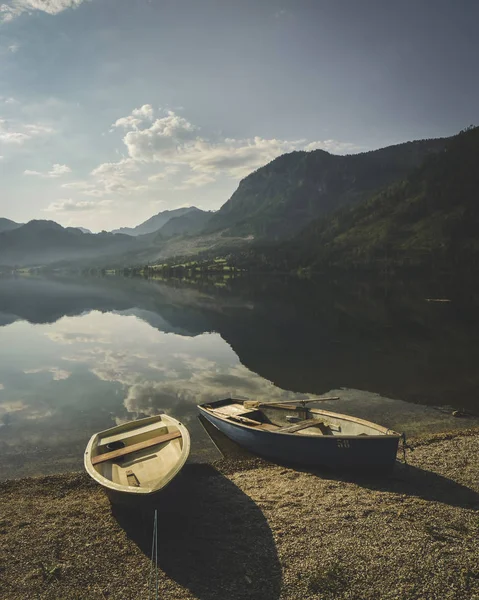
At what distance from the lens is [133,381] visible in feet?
115

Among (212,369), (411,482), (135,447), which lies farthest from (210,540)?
(212,369)

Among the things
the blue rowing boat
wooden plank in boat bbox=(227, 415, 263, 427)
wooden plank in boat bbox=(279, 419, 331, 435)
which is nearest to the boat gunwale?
the blue rowing boat

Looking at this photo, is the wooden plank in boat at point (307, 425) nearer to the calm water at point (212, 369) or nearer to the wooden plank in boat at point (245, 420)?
the wooden plank in boat at point (245, 420)

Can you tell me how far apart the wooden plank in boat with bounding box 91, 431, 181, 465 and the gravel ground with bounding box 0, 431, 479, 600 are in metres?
1.89

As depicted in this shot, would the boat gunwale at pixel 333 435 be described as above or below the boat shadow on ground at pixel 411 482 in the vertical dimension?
above

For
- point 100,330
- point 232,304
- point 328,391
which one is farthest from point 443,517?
point 232,304

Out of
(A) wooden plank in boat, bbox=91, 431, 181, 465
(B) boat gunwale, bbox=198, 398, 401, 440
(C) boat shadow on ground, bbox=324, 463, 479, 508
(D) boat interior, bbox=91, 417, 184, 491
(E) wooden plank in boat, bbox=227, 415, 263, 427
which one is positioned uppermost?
(A) wooden plank in boat, bbox=91, 431, 181, 465

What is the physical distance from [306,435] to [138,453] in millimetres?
7908

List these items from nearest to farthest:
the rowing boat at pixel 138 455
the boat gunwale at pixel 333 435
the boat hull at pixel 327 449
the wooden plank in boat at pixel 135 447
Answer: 1. the rowing boat at pixel 138 455
2. the wooden plank in boat at pixel 135 447
3. the boat gunwale at pixel 333 435
4. the boat hull at pixel 327 449

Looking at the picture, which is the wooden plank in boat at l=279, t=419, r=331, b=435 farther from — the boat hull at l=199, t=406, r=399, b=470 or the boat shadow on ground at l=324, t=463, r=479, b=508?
the boat shadow on ground at l=324, t=463, r=479, b=508

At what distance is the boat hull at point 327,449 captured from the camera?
17.1 metres

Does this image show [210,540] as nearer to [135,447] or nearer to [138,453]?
[138,453]

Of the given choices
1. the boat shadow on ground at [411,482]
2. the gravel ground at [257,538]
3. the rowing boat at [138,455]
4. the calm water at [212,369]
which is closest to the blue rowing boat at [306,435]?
the boat shadow on ground at [411,482]

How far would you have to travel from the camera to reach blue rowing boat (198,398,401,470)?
17.3 metres
